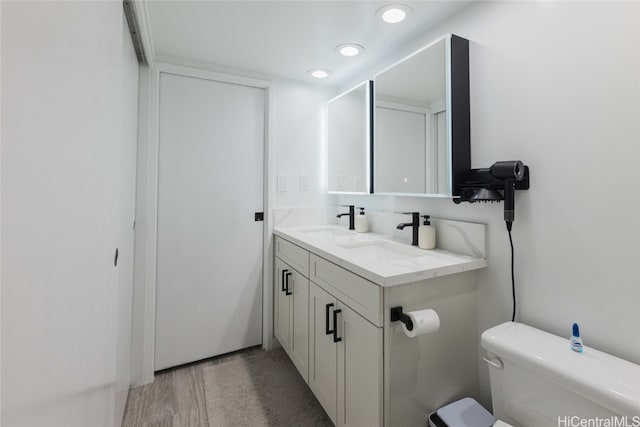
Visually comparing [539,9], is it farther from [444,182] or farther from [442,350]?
[442,350]

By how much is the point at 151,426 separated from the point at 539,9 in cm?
265

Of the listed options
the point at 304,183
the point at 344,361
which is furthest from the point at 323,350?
the point at 304,183

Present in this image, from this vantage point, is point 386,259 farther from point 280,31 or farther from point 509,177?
point 280,31

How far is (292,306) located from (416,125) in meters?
1.37

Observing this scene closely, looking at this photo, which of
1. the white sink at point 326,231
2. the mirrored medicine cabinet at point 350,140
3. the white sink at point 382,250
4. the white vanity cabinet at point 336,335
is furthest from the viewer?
the white sink at point 326,231

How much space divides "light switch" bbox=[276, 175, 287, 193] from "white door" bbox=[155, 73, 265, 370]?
14 centimetres

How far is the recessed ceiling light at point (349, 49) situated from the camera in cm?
179

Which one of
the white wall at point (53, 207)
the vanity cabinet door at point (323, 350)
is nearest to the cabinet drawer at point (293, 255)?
the vanity cabinet door at point (323, 350)

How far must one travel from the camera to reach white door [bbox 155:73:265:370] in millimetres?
1999

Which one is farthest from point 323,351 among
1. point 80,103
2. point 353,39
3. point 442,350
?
point 353,39

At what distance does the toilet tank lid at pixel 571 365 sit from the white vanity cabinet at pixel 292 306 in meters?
1.00

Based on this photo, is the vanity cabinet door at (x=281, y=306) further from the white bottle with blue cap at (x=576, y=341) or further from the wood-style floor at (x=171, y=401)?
the white bottle with blue cap at (x=576, y=341)

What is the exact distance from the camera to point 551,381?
88cm

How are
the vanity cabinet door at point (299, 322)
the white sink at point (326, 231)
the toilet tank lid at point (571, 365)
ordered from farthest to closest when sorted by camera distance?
the white sink at point (326, 231)
the vanity cabinet door at point (299, 322)
the toilet tank lid at point (571, 365)
